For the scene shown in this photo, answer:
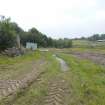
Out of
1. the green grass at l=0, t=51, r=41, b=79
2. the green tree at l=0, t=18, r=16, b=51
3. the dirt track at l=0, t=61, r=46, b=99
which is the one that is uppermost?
the green tree at l=0, t=18, r=16, b=51

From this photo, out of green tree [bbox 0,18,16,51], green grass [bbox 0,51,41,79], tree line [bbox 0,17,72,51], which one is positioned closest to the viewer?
green grass [bbox 0,51,41,79]

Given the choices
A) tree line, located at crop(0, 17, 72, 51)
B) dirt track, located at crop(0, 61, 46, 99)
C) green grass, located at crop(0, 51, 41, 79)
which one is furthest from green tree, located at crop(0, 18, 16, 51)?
dirt track, located at crop(0, 61, 46, 99)

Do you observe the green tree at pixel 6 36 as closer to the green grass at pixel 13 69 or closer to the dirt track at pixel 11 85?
the green grass at pixel 13 69

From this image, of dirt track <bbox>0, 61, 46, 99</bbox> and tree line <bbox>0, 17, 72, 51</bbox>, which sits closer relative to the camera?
dirt track <bbox>0, 61, 46, 99</bbox>

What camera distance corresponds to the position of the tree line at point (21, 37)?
46.3 meters

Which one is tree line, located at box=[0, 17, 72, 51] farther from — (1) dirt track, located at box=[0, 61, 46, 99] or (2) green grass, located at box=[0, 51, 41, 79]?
(1) dirt track, located at box=[0, 61, 46, 99]

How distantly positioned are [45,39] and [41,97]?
92925mm

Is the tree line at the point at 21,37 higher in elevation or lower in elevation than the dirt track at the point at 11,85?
higher

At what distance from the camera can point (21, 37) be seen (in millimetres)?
91188

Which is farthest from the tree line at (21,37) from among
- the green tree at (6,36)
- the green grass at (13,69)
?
the green grass at (13,69)

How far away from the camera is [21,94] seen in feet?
31.3

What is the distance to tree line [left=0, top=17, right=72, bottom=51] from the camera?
Result: 46281 mm

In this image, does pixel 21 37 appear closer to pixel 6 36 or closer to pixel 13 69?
pixel 6 36

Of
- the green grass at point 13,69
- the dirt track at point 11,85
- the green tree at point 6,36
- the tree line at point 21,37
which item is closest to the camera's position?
the dirt track at point 11,85
